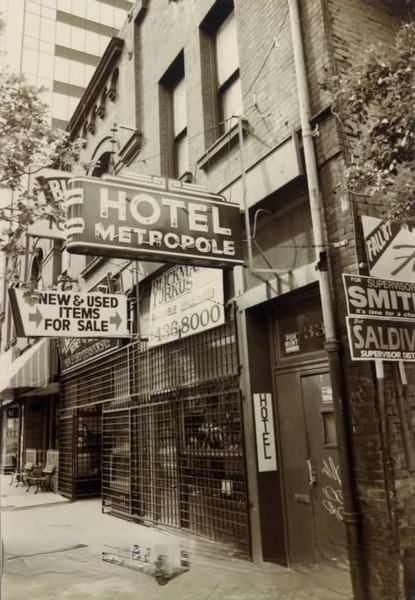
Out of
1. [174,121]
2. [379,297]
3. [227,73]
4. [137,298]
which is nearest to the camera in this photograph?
[379,297]

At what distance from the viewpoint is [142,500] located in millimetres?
9727

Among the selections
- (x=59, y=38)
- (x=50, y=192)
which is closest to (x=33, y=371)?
(x=50, y=192)

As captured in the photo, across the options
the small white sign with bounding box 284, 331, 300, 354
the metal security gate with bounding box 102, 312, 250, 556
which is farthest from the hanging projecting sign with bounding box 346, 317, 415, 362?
the metal security gate with bounding box 102, 312, 250, 556

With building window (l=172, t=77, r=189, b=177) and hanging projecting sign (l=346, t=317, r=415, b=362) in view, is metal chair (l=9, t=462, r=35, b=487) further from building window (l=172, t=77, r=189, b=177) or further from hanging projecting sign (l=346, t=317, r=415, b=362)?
hanging projecting sign (l=346, t=317, r=415, b=362)

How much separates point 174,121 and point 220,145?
9.03 ft

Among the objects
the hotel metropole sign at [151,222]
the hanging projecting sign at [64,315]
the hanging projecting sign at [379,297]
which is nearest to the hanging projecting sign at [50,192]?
the hanging projecting sign at [64,315]

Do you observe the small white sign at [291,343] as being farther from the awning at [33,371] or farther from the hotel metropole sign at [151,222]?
the awning at [33,371]

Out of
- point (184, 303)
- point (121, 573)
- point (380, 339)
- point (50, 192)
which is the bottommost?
point (121, 573)

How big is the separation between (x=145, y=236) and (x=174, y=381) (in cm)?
388

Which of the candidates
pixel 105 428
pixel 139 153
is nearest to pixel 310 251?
pixel 139 153

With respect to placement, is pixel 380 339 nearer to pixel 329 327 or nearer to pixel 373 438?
pixel 329 327

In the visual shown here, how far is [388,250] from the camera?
17.8 feet

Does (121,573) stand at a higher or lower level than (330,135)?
lower

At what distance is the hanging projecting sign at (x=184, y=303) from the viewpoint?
7.82 meters
